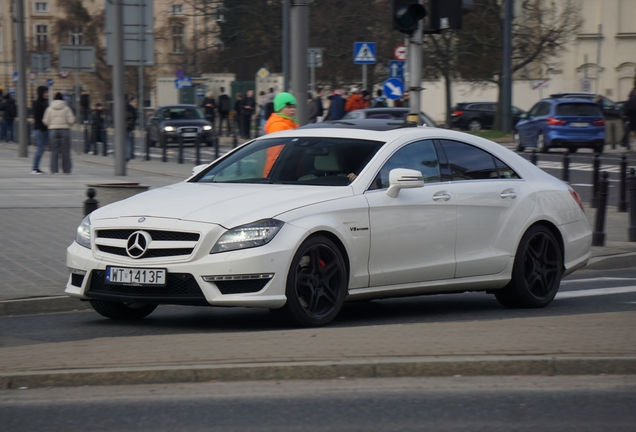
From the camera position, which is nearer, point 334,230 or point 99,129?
point 334,230

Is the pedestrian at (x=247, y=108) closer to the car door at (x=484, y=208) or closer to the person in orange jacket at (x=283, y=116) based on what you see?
the person in orange jacket at (x=283, y=116)

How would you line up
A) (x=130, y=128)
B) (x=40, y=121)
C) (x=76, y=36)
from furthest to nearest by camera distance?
(x=76, y=36), (x=130, y=128), (x=40, y=121)

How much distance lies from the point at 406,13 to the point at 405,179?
4561 mm

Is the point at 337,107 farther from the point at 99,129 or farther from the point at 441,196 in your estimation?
the point at 441,196

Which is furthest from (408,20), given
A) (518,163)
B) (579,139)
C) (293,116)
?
(579,139)

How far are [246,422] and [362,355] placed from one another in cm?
129

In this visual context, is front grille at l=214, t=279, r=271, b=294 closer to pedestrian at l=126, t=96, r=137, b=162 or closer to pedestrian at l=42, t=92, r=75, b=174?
pedestrian at l=42, t=92, r=75, b=174

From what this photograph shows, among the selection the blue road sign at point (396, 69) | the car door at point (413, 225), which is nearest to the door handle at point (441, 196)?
the car door at point (413, 225)

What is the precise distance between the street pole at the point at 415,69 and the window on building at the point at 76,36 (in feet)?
271

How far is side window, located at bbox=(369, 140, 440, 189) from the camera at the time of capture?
868 centimetres

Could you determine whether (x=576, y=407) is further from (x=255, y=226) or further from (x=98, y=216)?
(x=98, y=216)

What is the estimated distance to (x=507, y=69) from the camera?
44.0 m

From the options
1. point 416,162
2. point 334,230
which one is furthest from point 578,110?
point 334,230

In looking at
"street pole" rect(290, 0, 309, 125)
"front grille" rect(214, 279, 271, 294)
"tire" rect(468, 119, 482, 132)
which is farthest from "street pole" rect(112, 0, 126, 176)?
"tire" rect(468, 119, 482, 132)
